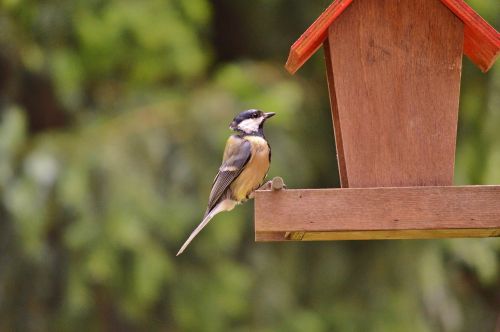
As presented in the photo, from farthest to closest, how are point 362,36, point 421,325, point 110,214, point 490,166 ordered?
point 421,325 < point 490,166 < point 110,214 < point 362,36

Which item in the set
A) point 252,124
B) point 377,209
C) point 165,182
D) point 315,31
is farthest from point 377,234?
point 165,182

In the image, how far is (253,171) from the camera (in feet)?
15.0

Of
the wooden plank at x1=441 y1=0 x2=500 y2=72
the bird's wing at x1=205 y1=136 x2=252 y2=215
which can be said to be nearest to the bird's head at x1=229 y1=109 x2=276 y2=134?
the bird's wing at x1=205 y1=136 x2=252 y2=215

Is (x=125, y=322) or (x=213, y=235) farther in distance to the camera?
(x=125, y=322)

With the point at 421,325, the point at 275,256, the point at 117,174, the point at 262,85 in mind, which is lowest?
the point at 421,325

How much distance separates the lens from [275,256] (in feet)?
28.3

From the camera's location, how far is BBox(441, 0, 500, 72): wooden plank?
12.7 ft

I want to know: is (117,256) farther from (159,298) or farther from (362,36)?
(362,36)

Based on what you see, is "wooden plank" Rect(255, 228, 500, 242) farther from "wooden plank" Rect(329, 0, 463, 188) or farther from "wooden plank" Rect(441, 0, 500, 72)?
"wooden plank" Rect(441, 0, 500, 72)

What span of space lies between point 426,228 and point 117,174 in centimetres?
409

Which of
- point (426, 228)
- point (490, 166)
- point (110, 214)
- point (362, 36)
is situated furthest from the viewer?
point (490, 166)

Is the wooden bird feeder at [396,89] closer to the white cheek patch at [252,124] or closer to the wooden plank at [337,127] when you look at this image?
the wooden plank at [337,127]

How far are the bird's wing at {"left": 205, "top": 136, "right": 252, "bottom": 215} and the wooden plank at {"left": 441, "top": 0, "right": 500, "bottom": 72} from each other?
3.39ft

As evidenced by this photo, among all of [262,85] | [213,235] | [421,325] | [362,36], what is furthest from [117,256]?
[362,36]
